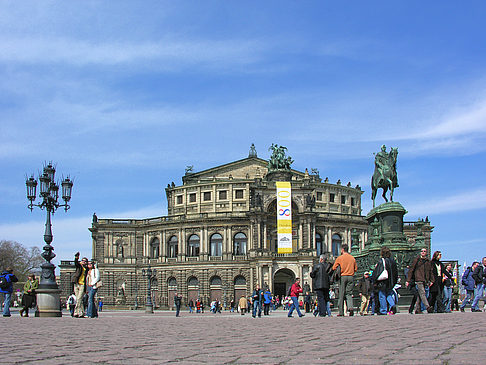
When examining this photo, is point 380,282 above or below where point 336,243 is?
below

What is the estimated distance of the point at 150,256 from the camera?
82.3 metres

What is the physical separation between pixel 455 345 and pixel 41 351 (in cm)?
501

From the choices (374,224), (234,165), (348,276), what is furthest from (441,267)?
(234,165)

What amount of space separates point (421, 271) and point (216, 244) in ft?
202

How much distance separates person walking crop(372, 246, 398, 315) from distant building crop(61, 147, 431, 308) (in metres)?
54.4

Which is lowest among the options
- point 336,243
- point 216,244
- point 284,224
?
point 336,243

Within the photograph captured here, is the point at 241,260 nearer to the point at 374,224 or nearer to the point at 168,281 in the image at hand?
the point at 168,281

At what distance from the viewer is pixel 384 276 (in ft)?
55.6

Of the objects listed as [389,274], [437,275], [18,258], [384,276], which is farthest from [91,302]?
[18,258]

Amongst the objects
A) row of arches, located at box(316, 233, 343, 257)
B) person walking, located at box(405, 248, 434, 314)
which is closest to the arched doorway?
row of arches, located at box(316, 233, 343, 257)

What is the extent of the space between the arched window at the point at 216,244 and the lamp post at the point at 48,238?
53.5 meters

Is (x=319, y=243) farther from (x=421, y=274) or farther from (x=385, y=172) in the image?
(x=421, y=274)

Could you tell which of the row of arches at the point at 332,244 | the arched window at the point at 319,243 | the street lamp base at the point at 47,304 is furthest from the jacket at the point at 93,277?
the arched window at the point at 319,243

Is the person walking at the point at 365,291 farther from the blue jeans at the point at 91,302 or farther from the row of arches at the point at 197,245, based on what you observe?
the row of arches at the point at 197,245
